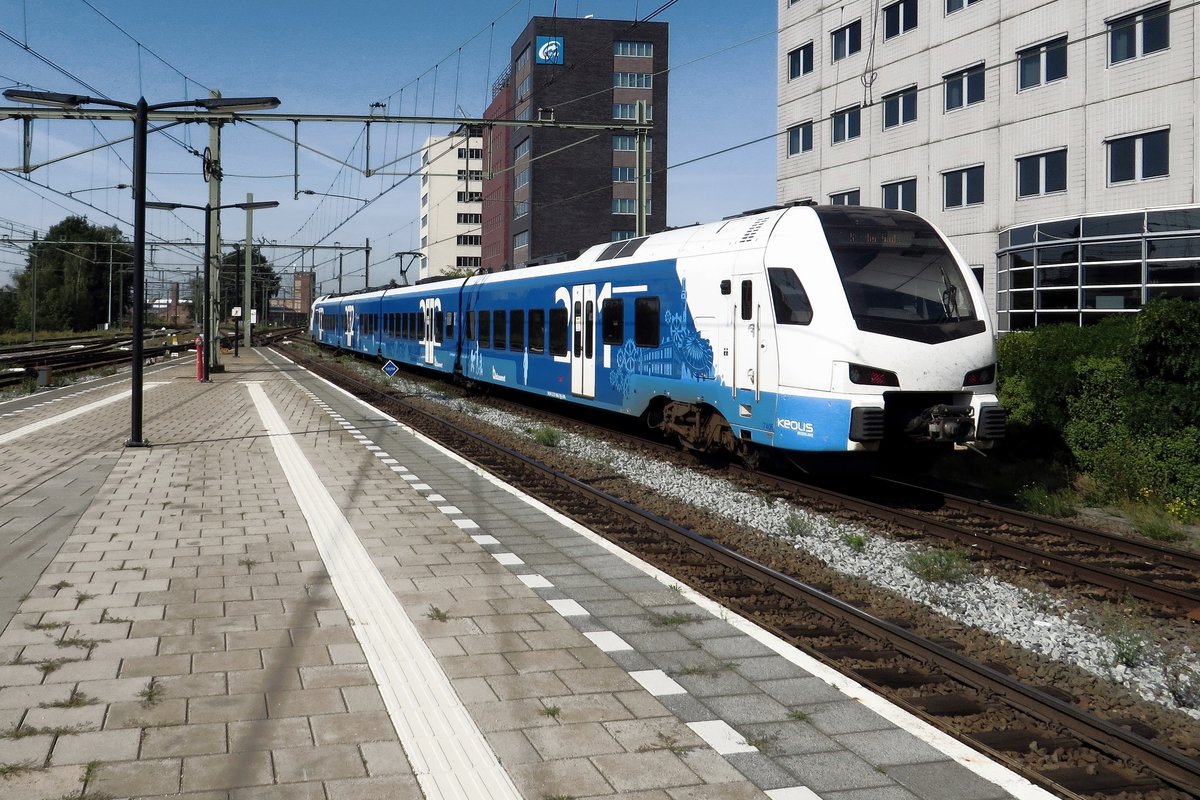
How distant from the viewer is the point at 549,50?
76.2m

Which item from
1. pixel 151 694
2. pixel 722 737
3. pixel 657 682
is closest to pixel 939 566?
pixel 657 682

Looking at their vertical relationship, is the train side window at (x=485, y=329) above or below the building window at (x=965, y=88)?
below

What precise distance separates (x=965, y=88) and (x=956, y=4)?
260 centimetres

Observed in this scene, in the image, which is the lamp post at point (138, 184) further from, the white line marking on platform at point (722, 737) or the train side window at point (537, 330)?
the white line marking on platform at point (722, 737)

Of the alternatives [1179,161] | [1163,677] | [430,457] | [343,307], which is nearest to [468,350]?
[430,457]

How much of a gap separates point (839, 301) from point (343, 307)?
40.6 meters

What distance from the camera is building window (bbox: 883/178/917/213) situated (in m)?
35.0

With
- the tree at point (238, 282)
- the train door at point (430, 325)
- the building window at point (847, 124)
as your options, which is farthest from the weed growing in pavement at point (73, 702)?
the tree at point (238, 282)

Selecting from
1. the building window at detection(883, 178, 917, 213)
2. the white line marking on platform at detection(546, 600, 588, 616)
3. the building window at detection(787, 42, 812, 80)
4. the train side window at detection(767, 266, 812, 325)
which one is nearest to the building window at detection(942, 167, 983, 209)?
the building window at detection(883, 178, 917, 213)

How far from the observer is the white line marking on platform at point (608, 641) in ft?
19.8

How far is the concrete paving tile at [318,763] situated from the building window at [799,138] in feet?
125

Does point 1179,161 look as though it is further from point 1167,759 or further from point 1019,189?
point 1167,759

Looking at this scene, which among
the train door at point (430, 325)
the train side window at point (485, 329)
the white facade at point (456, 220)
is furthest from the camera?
the white facade at point (456, 220)

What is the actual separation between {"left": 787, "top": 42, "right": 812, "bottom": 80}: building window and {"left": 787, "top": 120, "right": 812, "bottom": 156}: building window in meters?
1.98
